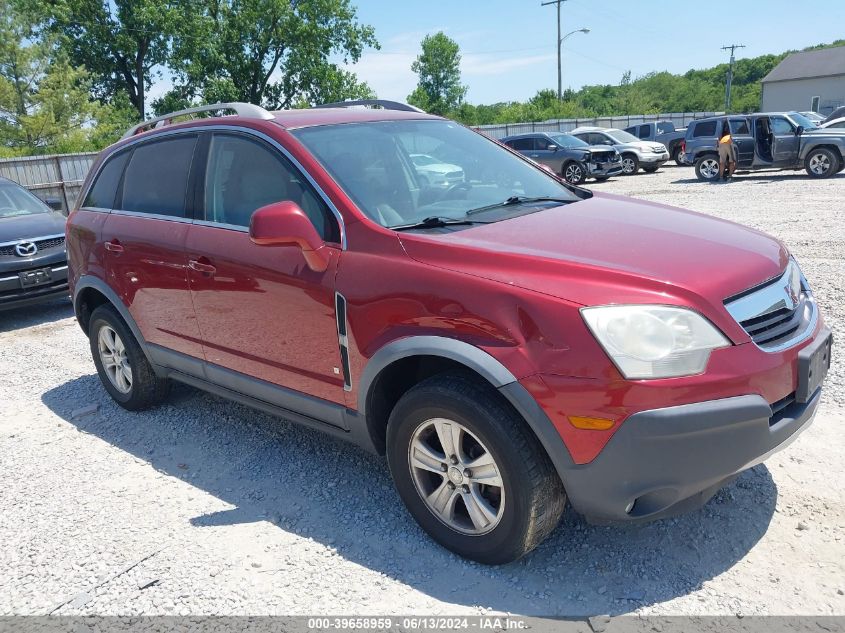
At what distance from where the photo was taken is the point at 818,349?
111 inches

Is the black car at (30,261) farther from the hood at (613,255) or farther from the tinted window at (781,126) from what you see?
the tinted window at (781,126)

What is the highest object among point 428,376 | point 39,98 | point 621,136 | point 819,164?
point 39,98

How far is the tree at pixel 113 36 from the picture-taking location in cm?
4169

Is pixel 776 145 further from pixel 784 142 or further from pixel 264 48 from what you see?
pixel 264 48

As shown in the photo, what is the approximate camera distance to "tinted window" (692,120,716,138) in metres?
19.3

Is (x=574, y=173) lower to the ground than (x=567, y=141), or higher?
lower

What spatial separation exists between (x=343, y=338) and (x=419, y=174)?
3.28ft

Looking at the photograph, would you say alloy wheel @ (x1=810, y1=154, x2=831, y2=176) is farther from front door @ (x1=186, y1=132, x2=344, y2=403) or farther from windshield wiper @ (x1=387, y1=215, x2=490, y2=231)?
front door @ (x1=186, y1=132, x2=344, y2=403)

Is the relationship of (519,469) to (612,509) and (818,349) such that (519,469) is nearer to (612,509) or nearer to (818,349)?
(612,509)

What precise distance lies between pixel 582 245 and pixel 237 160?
201 centimetres

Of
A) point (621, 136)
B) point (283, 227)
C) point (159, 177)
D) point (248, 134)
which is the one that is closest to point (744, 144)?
point (621, 136)

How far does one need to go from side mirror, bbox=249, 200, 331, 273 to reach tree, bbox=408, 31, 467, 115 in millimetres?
77223

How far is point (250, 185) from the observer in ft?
12.4

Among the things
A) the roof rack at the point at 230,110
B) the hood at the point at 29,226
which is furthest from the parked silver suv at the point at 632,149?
the roof rack at the point at 230,110
